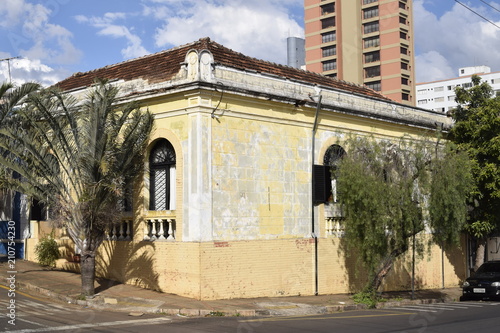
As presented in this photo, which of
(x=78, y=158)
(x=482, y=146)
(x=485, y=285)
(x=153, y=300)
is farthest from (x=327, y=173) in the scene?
(x=78, y=158)

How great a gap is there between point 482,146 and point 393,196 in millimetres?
7052

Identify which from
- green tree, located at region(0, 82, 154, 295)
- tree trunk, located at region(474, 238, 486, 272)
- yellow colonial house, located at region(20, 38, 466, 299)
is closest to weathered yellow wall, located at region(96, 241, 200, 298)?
yellow colonial house, located at region(20, 38, 466, 299)

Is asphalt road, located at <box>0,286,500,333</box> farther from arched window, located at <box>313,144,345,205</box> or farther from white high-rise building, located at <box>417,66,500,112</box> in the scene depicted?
white high-rise building, located at <box>417,66,500,112</box>

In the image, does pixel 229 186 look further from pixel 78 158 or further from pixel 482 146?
pixel 482 146

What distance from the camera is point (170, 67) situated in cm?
1762

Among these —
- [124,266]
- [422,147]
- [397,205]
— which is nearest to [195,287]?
[124,266]

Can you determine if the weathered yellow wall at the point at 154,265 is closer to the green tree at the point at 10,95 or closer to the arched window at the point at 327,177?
the green tree at the point at 10,95

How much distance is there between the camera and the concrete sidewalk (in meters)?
14.1

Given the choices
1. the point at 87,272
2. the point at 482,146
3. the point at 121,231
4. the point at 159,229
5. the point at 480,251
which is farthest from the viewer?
the point at 480,251

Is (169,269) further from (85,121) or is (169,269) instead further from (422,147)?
(422,147)

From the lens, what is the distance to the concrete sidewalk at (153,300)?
1406 centimetres

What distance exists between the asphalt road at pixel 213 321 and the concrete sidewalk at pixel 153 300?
452mm

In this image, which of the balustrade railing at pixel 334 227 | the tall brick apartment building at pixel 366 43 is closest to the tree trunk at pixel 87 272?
the balustrade railing at pixel 334 227

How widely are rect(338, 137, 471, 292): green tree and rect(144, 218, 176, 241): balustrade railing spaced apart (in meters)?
4.89
